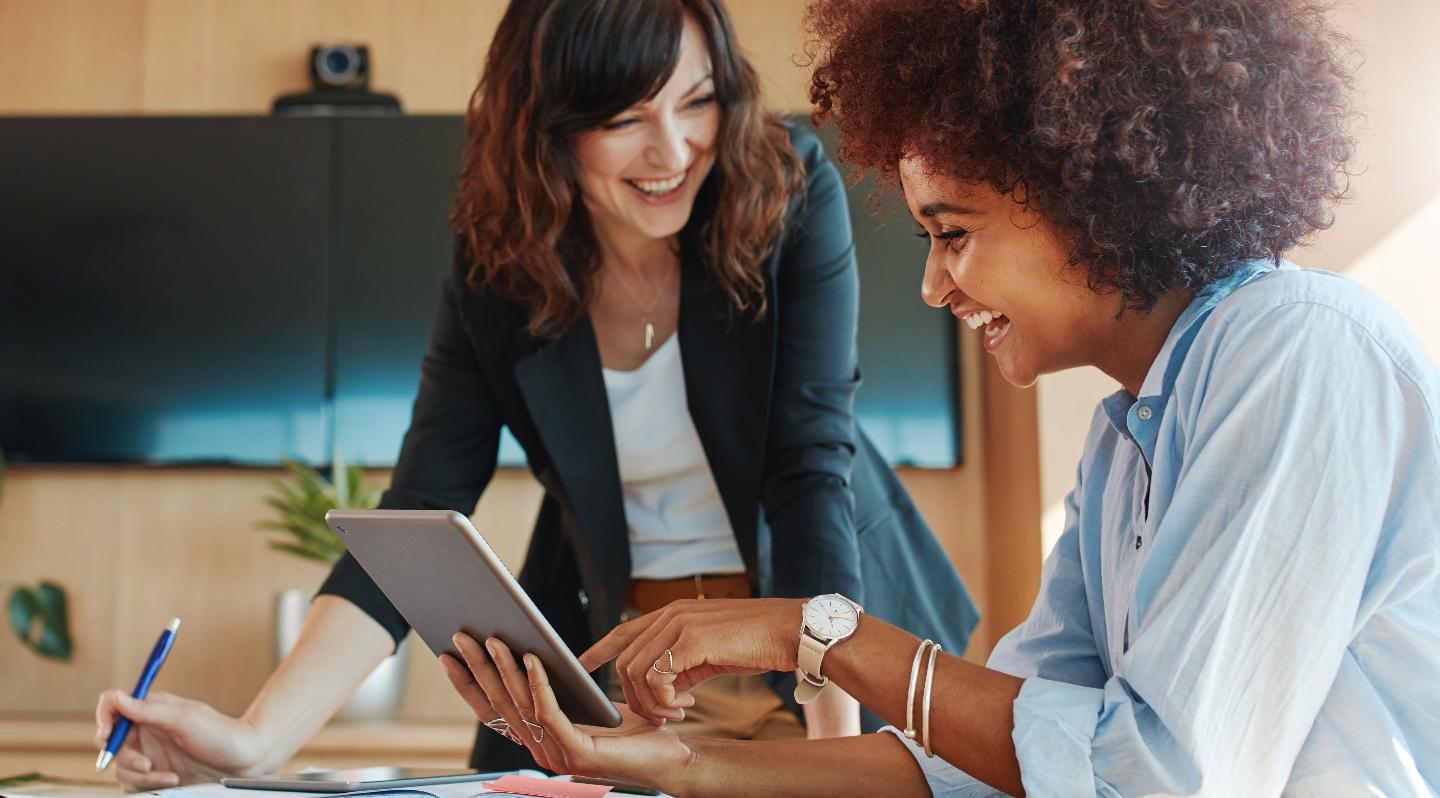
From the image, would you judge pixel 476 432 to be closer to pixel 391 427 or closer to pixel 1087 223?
pixel 1087 223

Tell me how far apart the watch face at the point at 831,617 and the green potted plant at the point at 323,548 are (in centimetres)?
219

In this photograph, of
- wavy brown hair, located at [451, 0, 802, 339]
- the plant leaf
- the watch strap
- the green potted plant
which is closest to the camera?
the watch strap

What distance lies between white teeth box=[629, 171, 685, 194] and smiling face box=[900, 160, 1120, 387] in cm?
51

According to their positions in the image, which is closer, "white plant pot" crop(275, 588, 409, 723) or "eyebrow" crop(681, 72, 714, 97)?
"eyebrow" crop(681, 72, 714, 97)

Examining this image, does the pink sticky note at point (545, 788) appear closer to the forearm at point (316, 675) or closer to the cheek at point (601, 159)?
the forearm at point (316, 675)

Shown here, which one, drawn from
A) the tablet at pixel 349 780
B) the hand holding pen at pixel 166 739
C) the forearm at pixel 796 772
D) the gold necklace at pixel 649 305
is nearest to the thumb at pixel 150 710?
the hand holding pen at pixel 166 739

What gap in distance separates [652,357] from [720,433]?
0.15 meters

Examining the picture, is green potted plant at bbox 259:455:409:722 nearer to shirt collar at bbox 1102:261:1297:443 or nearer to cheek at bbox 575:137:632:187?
cheek at bbox 575:137:632:187

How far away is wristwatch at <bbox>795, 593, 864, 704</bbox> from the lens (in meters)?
0.88

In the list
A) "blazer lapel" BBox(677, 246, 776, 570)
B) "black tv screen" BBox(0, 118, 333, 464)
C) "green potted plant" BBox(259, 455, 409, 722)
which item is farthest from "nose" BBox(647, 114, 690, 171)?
"black tv screen" BBox(0, 118, 333, 464)

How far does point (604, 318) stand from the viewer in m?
1.62

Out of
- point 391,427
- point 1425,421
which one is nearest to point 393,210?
point 391,427

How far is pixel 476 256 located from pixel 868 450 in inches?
20.3

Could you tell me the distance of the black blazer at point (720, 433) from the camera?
4.81ft
